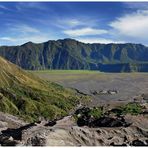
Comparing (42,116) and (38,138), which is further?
(42,116)

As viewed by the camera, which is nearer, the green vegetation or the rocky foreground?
the rocky foreground

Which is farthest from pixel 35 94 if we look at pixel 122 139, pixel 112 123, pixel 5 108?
pixel 122 139

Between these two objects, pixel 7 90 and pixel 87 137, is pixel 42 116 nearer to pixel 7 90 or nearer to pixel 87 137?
pixel 7 90

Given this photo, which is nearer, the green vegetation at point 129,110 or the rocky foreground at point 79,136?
the rocky foreground at point 79,136

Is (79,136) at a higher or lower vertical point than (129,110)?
higher

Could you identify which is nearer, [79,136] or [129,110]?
[79,136]

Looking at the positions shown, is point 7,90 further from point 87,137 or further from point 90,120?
point 87,137

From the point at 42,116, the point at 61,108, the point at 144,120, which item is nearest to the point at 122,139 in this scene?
the point at 144,120

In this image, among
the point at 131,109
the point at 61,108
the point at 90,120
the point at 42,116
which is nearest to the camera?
the point at 90,120

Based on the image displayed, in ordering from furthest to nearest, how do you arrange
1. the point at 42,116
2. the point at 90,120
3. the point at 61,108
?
the point at 61,108, the point at 42,116, the point at 90,120
